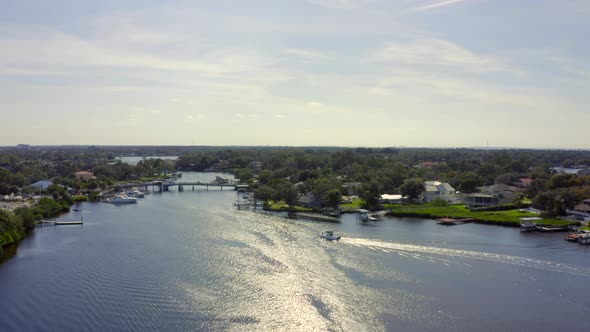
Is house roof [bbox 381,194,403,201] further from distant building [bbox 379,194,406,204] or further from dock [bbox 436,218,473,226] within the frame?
dock [bbox 436,218,473,226]

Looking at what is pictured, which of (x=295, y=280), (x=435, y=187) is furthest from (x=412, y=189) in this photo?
(x=295, y=280)

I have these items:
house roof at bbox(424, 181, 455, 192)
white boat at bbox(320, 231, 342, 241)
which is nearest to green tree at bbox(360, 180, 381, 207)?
house roof at bbox(424, 181, 455, 192)

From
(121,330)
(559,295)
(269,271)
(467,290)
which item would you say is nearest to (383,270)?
(467,290)

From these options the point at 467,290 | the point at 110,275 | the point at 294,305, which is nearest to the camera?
the point at 294,305

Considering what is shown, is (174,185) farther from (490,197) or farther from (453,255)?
(453,255)

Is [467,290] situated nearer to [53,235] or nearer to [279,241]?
[279,241]

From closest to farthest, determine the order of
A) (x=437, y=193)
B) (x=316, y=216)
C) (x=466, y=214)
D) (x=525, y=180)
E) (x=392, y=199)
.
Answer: (x=466, y=214)
(x=316, y=216)
(x=392, y=199)
(x=437, y=193)
(x=525, y=180)

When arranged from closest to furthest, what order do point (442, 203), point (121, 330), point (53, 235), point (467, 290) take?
point (121, 330) < point (467, 290) < point (53, 235) < point (442, 203)
